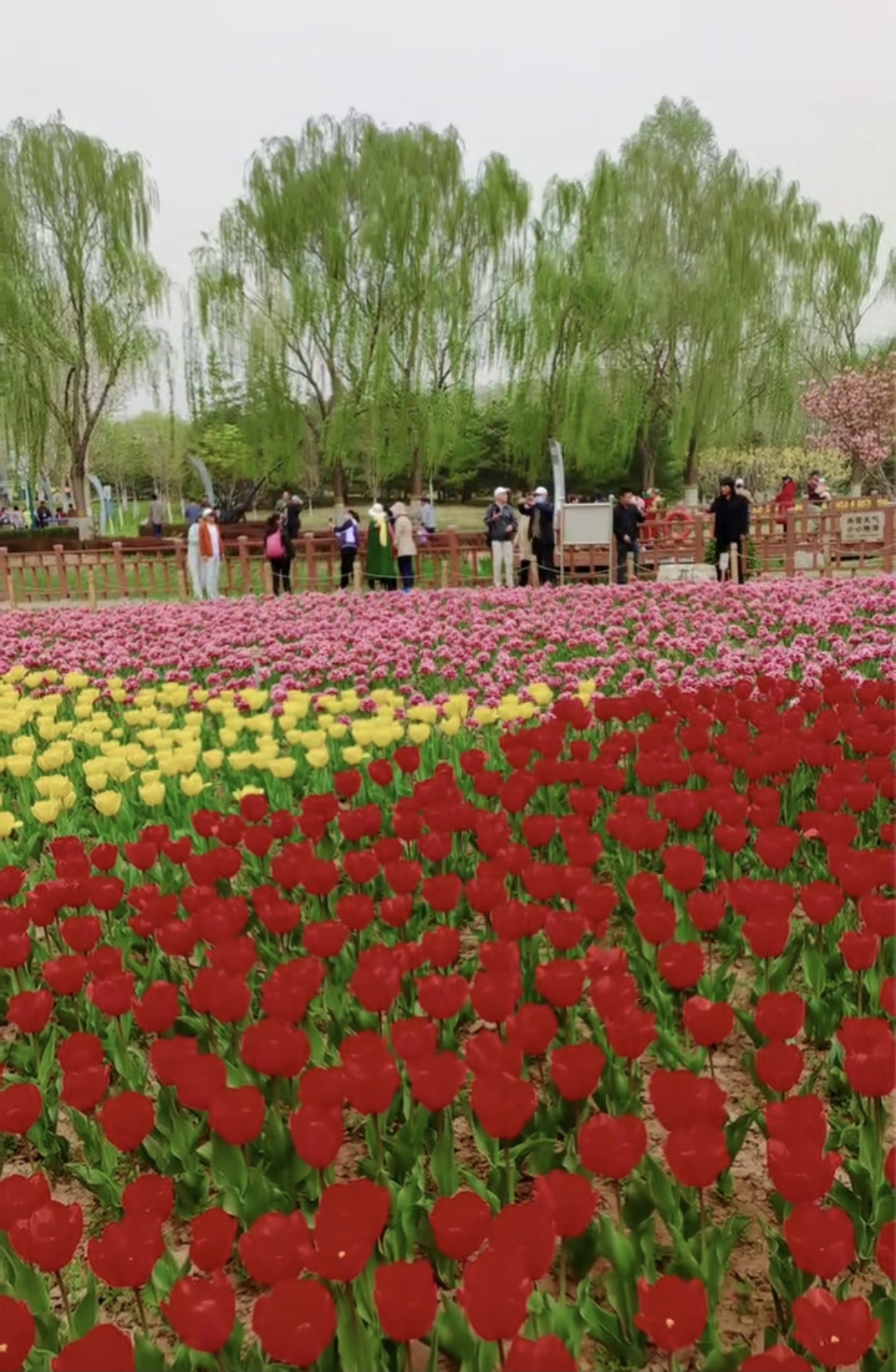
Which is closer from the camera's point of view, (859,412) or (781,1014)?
(781,1014)

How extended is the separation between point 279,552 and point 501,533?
10.1 feet

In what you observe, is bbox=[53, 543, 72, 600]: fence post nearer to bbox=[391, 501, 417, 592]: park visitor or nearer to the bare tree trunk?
bbox=[391, 501, 417, 592]: park visitor

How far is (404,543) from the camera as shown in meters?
14.1

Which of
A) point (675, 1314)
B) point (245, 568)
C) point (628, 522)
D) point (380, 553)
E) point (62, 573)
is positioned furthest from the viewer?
point (62, 573)

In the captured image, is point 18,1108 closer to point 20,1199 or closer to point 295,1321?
point 20,1199

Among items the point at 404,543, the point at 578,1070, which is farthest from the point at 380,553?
the point at 578,1070

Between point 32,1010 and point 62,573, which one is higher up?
point 62,573

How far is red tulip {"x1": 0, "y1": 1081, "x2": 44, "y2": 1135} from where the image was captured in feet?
6.26

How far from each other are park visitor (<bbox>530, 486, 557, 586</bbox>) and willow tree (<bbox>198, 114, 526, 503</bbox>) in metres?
10.0

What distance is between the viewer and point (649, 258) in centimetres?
2598

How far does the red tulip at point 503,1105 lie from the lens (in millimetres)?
1693

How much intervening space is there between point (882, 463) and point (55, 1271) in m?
37.2

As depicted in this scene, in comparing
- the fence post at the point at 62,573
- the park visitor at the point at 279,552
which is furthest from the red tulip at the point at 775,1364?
the fence post at the point at 62,573

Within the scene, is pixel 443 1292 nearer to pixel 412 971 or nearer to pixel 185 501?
pixel 412 971
